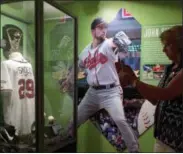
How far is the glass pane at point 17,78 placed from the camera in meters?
2.46

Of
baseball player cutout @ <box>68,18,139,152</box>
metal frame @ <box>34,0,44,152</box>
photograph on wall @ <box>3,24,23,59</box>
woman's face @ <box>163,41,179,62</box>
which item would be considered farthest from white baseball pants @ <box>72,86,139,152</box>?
photograph on wall @ <box>3,24,23,59</box>

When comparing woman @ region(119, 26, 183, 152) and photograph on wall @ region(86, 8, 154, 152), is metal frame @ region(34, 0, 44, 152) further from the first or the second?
woman @ region(119, 26, 183, 152)

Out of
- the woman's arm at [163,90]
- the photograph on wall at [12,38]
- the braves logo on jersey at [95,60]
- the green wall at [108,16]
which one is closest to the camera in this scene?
the woman's arm at [163,90]

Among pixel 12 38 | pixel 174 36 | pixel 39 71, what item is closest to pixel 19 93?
pixel 39 71

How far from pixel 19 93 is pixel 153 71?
1255 mm

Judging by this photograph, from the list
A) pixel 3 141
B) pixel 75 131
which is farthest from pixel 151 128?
pixel 3 141

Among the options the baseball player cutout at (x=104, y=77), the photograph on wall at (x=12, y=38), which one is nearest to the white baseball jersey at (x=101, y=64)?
the baseball player cutout at (x=104, y=77)

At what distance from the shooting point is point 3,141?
8.04ft

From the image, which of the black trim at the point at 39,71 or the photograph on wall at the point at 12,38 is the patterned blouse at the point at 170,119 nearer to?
the black trim at the point at 39,71

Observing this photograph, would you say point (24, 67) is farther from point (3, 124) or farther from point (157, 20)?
point (157, 20)

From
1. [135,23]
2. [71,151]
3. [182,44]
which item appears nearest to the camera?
[182,44]

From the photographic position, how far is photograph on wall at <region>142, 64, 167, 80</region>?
2268 mm

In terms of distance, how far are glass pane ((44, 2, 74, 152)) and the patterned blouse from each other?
834 mm

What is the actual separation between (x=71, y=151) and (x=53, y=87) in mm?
632
